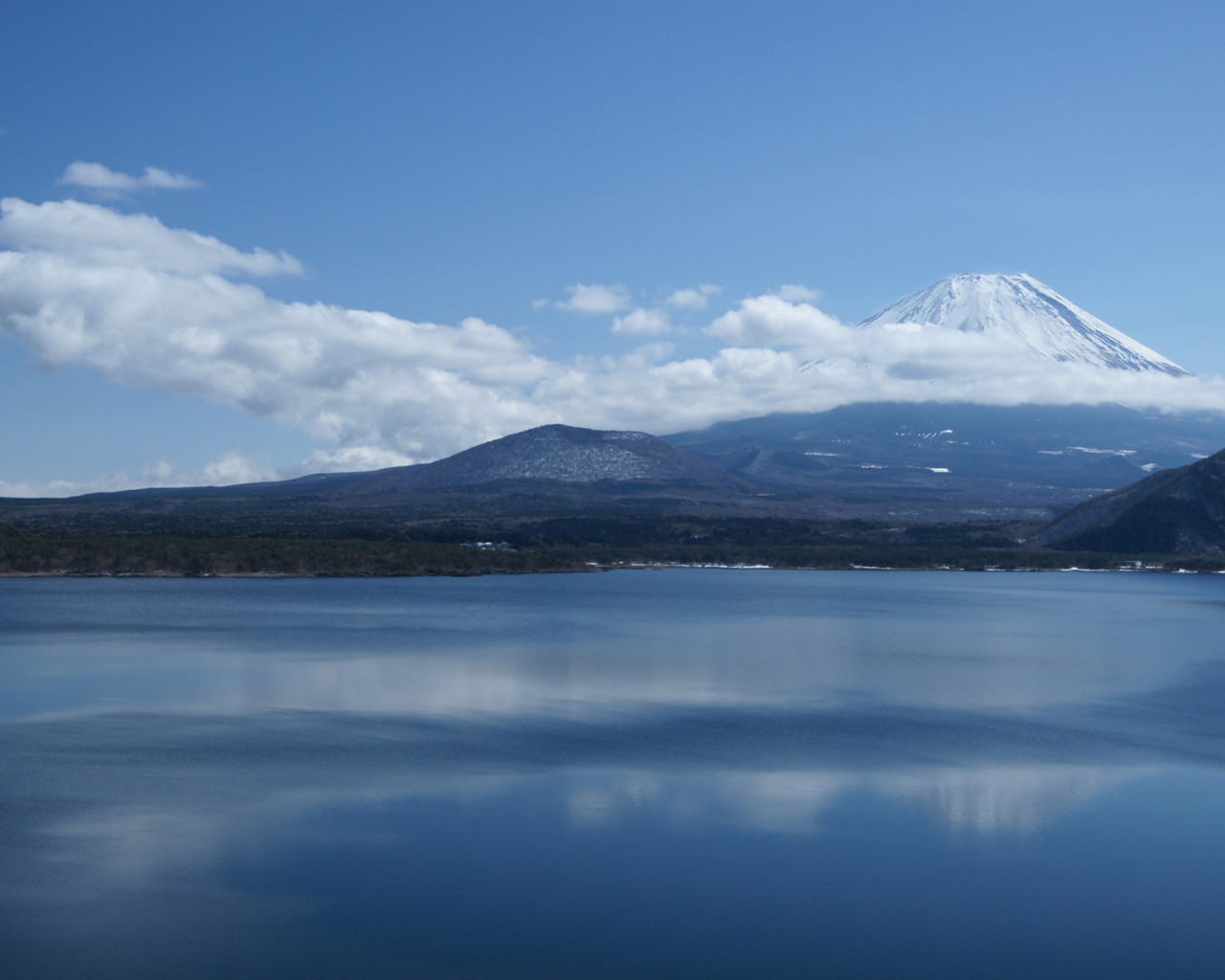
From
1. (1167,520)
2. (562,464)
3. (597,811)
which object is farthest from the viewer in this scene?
(562,464)

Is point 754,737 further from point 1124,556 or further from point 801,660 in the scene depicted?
point 1124,556

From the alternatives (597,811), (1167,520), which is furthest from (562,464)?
(597,811)

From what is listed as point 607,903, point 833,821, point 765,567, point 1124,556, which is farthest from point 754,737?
point 1124,556

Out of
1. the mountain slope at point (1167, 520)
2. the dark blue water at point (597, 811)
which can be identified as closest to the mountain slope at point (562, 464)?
the mountain slope at point (1167, 520)

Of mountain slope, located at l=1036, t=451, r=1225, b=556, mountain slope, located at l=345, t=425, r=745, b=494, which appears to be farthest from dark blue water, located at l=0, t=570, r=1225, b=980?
mountain slope, located at l=345, t=425, r=745, b=494

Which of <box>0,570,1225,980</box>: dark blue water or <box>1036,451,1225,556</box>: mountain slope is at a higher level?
<box>1036,451,1225,556</box>: mountain slope

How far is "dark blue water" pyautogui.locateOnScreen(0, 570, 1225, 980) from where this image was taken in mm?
10484

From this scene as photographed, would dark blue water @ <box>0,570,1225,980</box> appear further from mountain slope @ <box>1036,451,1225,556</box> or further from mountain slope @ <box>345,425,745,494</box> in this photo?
mountain slope @ <box>345,425,745,494</box>

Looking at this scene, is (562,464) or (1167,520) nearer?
(1167,520)

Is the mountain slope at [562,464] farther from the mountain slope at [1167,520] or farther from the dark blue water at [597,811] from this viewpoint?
the dark blue water at [597,811]

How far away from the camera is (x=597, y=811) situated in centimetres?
1451

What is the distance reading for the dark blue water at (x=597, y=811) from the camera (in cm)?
1048

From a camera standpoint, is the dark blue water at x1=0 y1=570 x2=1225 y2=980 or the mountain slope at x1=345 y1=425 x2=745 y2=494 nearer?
the dark blue water at x1=0 y1=570 x2=1225 y2=980

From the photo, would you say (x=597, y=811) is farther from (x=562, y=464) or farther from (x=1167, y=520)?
(x=562, y=464)
